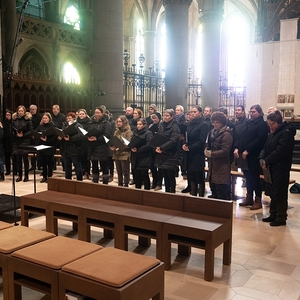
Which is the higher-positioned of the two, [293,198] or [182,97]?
[182,97]

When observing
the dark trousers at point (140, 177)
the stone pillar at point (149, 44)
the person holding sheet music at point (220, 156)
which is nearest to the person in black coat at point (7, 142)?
the dark trousers at point (140, 177)

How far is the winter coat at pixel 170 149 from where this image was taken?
7449mm

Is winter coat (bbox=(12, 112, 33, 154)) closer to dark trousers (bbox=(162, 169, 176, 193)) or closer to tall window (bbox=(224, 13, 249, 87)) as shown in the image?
dark trousers (bbox=(162, 169, 176, 193))

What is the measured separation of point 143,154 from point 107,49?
491 cm

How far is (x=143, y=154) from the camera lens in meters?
7.87

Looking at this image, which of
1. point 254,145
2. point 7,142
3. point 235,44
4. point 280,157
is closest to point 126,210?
point 280,157

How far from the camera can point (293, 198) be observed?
26.3 ft

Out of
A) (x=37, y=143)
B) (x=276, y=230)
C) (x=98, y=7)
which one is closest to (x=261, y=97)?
(x=98, y=7)

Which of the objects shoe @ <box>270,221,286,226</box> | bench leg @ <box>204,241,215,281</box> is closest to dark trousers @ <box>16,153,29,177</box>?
shoe @ <box>270,221,286,226</box>

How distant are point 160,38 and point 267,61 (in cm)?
1982

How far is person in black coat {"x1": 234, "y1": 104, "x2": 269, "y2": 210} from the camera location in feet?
22.5

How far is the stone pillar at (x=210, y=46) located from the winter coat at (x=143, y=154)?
11.1 m

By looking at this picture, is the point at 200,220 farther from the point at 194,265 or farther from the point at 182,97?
the point at 182,97

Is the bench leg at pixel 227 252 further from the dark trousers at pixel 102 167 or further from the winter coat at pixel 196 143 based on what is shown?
the dark trousers at pixel 102 167
